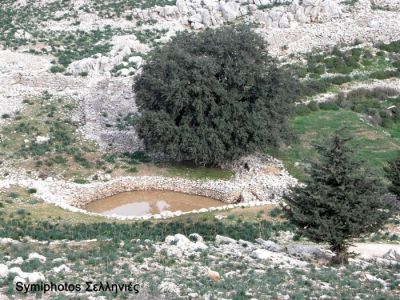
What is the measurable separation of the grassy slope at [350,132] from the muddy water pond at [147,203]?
564 centimetres

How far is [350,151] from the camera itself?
23453 millimetres

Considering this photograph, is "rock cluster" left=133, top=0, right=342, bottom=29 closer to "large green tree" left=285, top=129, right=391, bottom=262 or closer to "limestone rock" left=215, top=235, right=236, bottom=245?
"limestone rock" left=215, top=235, right=236, bottom=245

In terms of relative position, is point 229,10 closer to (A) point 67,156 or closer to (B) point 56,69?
(B) point 56,69

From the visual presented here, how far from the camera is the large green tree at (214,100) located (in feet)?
117

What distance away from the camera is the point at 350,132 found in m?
41.7

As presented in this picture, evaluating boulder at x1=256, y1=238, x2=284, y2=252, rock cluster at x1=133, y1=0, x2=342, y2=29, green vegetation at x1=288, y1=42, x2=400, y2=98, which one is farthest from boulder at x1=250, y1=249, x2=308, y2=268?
rock cluster at x1=133, y1=0, x2=342, y2=29

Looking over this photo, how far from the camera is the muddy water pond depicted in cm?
3466

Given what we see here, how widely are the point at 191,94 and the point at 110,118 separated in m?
8.43

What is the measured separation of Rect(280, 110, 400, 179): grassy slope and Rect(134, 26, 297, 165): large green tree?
227 centimetres

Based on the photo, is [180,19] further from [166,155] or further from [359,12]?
[166,155]

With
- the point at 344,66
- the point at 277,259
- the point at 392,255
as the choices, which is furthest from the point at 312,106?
the point at 277,259

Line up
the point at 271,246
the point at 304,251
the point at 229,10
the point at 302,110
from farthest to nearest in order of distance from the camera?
the point at 229,10, the point at 302,110, the point at 271,246, the point at 304,251

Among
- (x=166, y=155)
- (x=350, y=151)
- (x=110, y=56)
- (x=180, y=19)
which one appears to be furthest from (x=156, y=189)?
(x=180, y=19)

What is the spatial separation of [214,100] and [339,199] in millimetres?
13914
